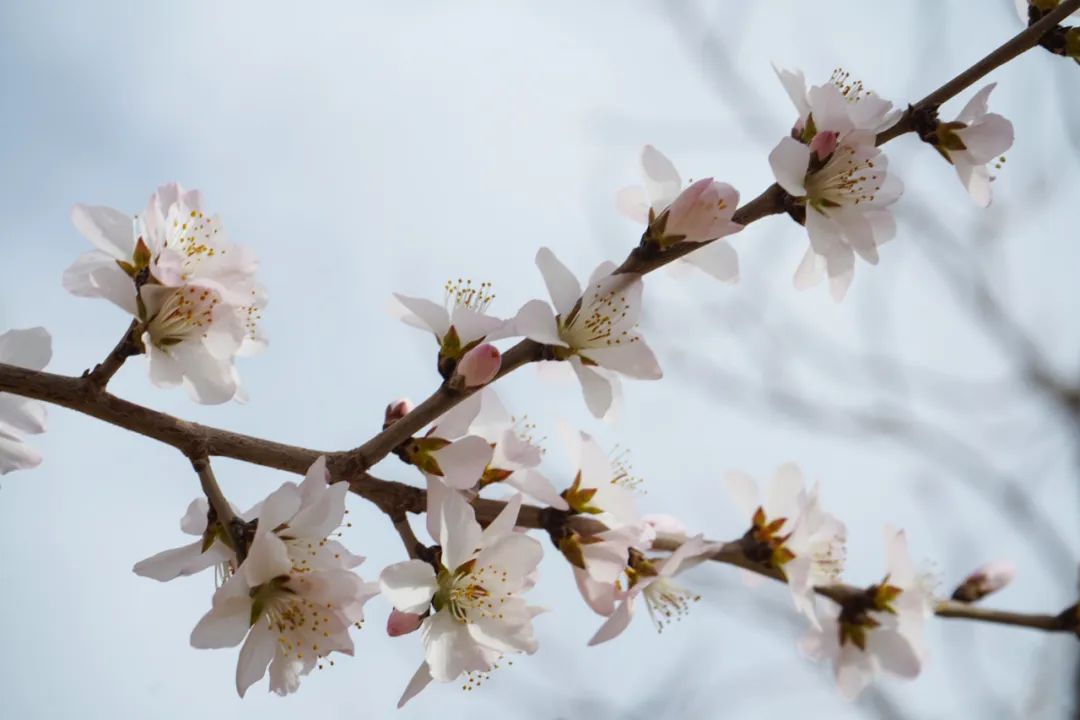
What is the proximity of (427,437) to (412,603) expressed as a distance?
191mm

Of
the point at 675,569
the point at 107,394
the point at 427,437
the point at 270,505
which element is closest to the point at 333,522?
the point at 270,505

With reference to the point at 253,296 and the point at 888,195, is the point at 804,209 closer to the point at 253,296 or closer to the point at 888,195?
the point at 888,195

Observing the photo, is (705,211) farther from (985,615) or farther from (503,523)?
(985,615)

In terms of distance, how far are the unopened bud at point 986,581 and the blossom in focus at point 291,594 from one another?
1.21 m

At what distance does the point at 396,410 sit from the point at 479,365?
22 cm

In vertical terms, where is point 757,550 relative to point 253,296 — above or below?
below

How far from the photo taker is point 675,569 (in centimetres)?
131

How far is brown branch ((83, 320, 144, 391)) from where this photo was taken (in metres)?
1.05

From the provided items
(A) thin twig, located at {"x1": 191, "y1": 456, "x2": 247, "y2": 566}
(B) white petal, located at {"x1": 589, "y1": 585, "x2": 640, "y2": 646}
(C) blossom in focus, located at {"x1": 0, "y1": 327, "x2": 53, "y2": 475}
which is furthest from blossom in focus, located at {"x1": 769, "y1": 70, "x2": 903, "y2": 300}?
(C) blossom in focus, located at {"x1": 0, "y1": 327, "x2": 53, "y2": 475}

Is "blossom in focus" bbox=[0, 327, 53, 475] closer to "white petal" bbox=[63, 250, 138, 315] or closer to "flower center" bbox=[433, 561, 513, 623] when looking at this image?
"white petal" bbox=[63, 250, 138, 315]

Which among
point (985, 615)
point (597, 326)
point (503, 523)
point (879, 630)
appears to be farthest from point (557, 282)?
point (985, 615)

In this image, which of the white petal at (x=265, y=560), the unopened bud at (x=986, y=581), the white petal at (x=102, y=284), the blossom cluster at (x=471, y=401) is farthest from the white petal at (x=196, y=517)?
the unopened bud at (x=986, y=581)

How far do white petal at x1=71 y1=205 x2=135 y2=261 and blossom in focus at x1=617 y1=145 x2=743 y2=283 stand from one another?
0.62 metres

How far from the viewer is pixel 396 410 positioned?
4.12 ft
